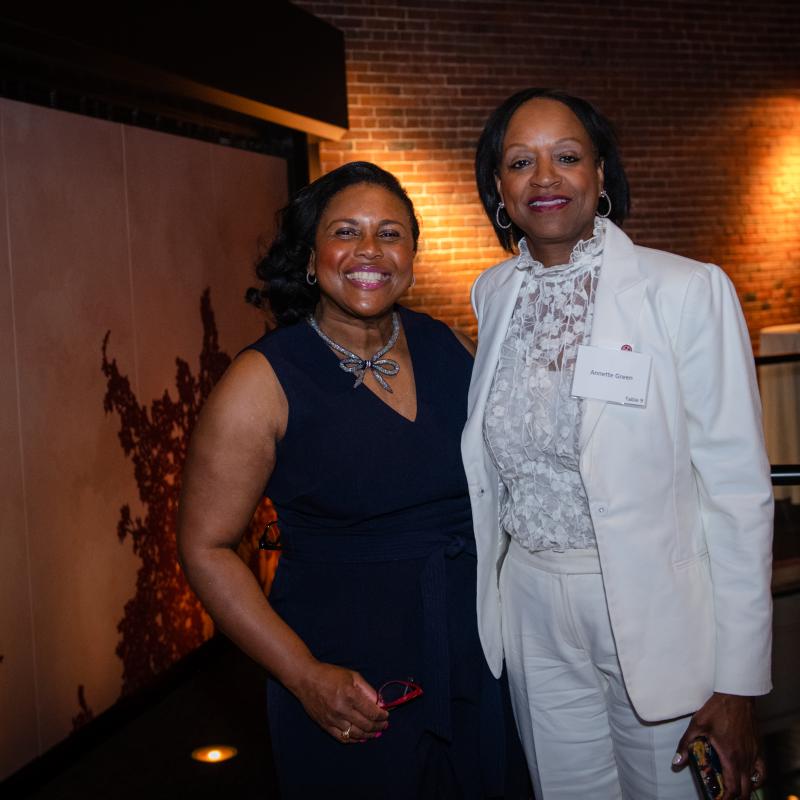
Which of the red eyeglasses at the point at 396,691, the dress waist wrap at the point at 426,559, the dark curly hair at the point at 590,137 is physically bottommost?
the red eyeglasses at the point at 396,691

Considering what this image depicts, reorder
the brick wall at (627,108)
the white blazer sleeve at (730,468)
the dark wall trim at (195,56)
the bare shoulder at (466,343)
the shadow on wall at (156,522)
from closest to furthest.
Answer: the white blazer sleeve at (730,468) → the bare shoulder at (466,343) → the dark wall trim at (195,56) → the shadow on wall at (156,522) → the brick wall at (627,108)

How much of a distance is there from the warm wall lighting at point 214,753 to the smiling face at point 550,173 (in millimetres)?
2643

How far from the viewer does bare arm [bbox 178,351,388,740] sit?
1.68m

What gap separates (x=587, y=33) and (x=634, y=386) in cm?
649

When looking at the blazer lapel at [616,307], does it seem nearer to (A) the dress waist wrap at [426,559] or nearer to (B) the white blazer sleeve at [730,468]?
(B) the white blazer sleeve at [730,468]

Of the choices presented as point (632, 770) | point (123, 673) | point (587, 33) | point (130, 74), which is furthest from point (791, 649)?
point (587, 33)

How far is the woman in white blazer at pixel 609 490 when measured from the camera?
5.31ft

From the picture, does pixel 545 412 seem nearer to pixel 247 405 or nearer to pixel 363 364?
pixel 363 364

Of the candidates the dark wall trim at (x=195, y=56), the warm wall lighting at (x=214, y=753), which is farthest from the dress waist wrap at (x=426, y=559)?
the dark wall trim at (x=195, y=56)

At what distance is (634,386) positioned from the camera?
1617 mm

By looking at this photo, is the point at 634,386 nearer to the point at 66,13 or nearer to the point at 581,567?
the point at 581,567

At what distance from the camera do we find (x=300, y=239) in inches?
77.4

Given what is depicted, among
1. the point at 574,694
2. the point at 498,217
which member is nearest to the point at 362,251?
the point at 498,217

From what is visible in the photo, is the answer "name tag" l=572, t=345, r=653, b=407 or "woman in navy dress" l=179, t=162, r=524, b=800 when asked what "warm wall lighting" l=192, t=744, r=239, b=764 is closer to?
"woman in navy dress" l=179, t=162, r=524, b=800
